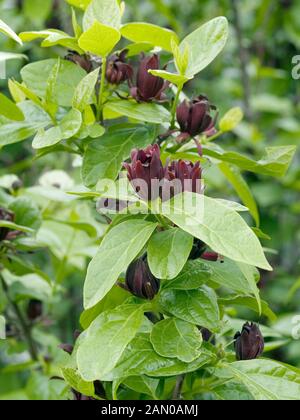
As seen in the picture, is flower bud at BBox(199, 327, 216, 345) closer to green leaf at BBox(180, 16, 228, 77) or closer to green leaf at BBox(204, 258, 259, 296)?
green leaf at BBox(204, 258, 259, 296)

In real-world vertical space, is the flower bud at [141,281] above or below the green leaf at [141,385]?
above

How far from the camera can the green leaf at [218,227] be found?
0.60 metres

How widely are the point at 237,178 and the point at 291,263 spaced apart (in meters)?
1.83

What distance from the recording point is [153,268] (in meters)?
0.67

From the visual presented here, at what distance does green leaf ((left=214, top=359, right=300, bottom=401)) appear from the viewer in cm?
66

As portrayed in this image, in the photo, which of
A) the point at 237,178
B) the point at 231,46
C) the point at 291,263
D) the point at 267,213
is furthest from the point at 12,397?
the point at 231,46

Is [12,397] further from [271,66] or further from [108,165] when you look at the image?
[271,66]

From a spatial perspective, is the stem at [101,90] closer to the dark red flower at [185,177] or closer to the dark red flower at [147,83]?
the dark red flower at [147,83]

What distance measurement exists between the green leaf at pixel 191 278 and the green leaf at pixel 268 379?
0.08m

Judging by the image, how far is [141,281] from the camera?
722 millimetres

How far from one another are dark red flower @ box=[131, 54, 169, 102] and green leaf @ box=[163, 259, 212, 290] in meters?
0.21

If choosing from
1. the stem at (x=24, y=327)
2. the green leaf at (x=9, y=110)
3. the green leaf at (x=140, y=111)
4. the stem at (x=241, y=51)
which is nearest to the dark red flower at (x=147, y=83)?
the green leaf at (x=140, y=111)

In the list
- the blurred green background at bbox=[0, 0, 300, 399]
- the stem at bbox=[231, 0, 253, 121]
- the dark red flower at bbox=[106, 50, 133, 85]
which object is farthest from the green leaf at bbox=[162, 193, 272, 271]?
the stem at bbox=[231, 0, 253, 121]

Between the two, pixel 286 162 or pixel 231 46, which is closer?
pixel 286 162
